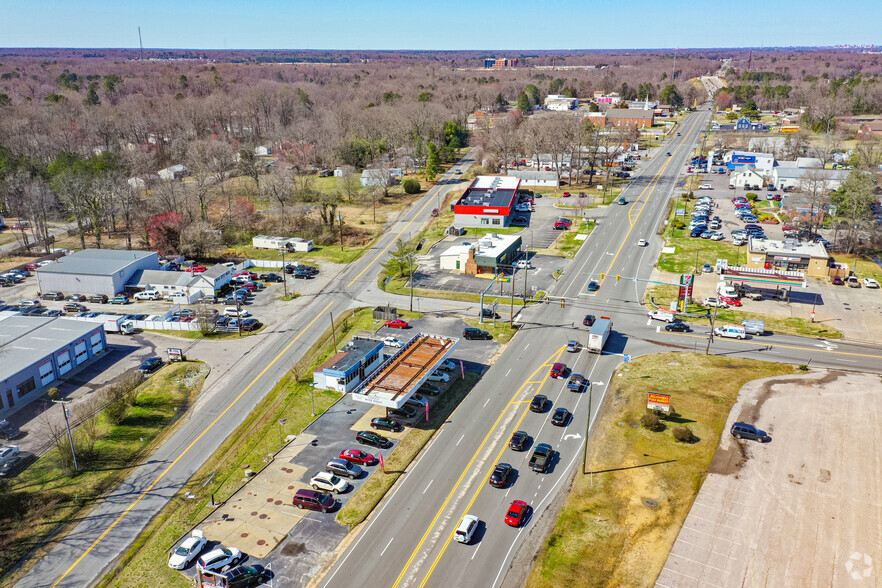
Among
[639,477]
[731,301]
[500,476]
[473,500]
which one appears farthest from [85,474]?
[731,301]

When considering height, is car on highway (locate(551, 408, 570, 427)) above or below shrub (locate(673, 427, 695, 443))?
above

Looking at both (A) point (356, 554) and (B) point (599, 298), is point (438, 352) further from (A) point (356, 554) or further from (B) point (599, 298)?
(B) point (599, 298)

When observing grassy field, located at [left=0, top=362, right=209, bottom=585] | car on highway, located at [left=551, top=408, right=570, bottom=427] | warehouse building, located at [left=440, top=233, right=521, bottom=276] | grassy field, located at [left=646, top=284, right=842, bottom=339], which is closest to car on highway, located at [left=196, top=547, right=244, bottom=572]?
grassy field, located at [left=0, top=362, right=209, bottom=585]

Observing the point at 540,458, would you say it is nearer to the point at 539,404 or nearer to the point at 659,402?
the point at 539,404

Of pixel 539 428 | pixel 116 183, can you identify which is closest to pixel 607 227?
pixel 539 428

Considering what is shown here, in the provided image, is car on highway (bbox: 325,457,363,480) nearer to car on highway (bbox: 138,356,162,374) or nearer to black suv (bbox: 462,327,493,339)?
black suv (bbox: 462,327,493,339)

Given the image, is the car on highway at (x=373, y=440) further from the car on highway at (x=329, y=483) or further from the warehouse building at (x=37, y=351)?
the warehouse building at (x=37, y=351)

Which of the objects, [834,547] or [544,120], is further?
[544,120]
